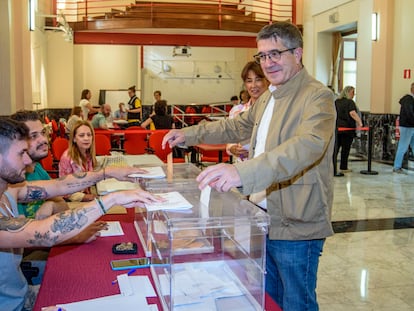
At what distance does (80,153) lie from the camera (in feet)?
14.4

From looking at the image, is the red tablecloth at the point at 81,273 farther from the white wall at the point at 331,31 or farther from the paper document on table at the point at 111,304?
the white wall at the point at 331,31

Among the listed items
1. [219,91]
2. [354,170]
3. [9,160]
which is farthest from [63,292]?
[219,91]

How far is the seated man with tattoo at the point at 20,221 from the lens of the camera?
1.78m

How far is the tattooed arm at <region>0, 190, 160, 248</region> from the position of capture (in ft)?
5.82

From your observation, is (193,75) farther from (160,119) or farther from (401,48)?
(160,119)

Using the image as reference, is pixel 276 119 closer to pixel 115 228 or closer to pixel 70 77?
pixel 115 228

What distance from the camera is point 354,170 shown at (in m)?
9.25

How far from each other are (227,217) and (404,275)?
9.51 ft

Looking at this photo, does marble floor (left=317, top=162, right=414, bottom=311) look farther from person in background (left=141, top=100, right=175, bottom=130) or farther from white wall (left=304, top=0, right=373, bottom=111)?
white wall (left=304, top=0, right=373, bottom=111)

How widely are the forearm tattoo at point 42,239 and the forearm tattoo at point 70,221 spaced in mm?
28

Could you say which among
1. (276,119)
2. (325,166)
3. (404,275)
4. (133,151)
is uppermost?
(276,119)

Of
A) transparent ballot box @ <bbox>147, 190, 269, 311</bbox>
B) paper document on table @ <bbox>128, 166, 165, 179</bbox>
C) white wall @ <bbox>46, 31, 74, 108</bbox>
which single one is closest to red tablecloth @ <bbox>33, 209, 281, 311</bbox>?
transparent ballot box @ <bbox>147, 190, 269, 311</bbox>

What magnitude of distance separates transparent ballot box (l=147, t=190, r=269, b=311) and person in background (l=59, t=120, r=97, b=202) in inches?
102

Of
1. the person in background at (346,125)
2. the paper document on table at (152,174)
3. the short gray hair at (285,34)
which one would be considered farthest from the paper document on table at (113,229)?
the person in background at (346,125)
